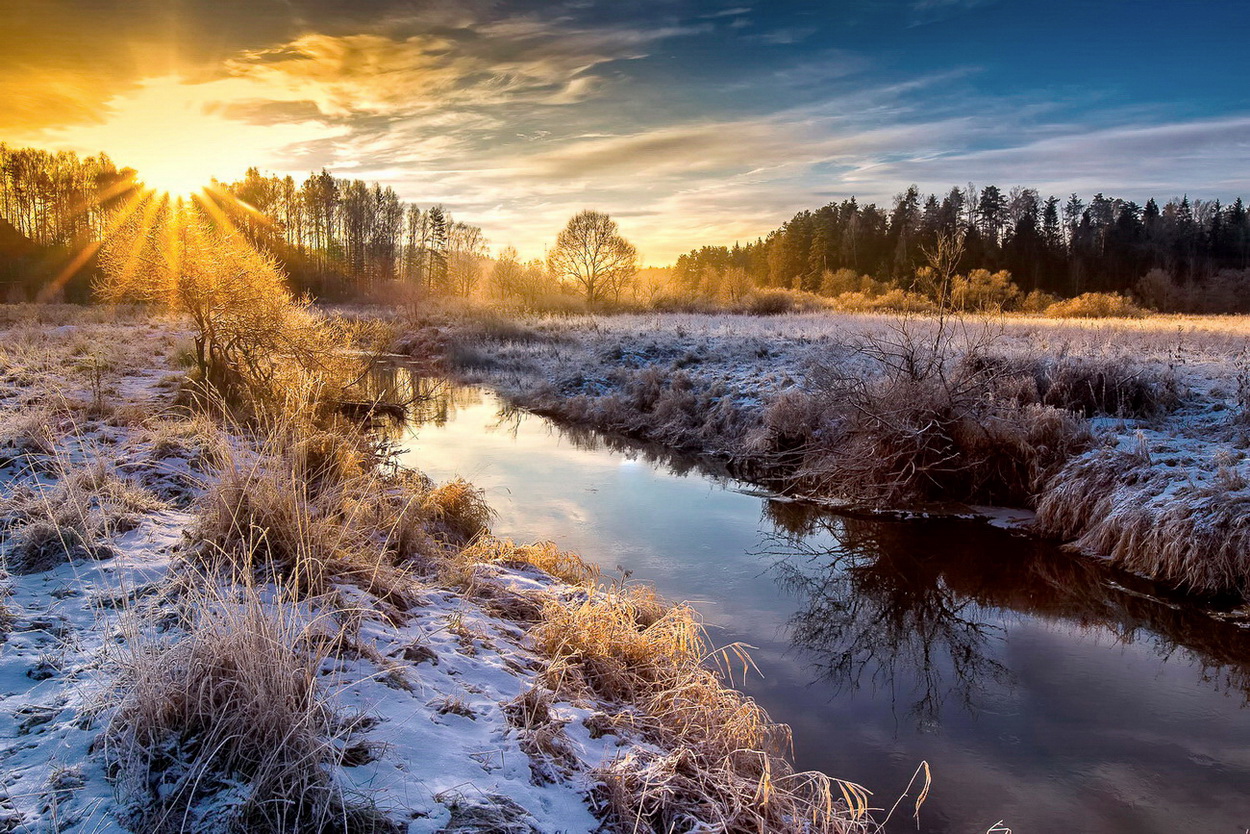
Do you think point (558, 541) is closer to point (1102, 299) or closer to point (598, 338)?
point (598, 338)

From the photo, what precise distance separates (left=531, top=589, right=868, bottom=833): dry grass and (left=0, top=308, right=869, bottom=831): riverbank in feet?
0.06

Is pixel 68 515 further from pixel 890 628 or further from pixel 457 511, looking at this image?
pixel 890 628

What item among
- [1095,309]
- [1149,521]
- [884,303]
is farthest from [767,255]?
[1149,521]

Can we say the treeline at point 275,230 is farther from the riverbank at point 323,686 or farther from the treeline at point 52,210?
the riverbank at point 323,686

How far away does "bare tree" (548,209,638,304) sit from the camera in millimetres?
48375

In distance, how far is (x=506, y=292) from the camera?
55.8 metres

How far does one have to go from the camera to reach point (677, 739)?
154 inches

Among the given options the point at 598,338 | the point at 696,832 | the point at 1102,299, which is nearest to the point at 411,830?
the point at 696,832

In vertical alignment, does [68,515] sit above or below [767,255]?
below

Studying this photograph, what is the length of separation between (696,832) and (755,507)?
763 centimetres

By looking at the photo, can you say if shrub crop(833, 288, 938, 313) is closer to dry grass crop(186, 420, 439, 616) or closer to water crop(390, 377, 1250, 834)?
water crop(390, 377, 1250, 834)

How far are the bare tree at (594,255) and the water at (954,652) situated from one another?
129 feet

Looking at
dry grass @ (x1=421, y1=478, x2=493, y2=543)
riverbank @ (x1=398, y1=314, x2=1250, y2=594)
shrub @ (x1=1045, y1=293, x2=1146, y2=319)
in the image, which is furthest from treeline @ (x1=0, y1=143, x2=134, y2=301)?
shrub @ (x1=1045, y1=293, x2=1146, y2=319)

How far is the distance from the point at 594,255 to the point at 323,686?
47.5m
